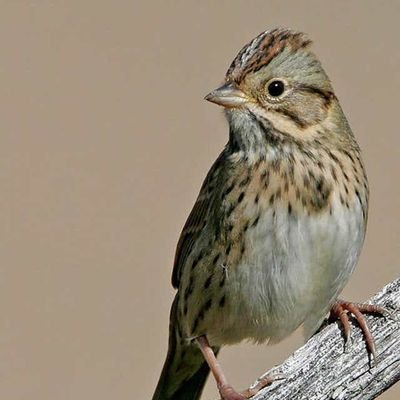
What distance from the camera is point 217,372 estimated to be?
21.4 ft

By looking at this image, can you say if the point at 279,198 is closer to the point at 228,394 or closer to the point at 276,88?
the point at 276,88

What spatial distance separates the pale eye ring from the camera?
6.20 metres

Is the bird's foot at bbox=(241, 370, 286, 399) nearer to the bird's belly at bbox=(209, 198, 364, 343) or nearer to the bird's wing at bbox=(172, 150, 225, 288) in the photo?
the bird's belly at bbox=(209, 198, 364, 343)

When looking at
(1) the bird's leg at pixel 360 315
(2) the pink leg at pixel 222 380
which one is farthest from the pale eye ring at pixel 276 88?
(2) the pink leg at pixel 222 380

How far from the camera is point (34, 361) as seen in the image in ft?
31.9

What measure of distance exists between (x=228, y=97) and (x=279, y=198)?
0.45 meters

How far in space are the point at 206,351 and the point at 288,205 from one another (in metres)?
0.86

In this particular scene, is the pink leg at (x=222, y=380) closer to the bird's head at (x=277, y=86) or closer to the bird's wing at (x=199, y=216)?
the bird's wing at (x=199, y=216)

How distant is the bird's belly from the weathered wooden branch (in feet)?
2.02

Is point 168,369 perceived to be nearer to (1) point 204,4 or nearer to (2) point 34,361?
(2) point 34,361

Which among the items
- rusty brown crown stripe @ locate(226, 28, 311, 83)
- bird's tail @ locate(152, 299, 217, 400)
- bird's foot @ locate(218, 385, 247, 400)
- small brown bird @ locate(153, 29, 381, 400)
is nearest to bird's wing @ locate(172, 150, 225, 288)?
small brown bird @ locate(153, 29, 381, 400)

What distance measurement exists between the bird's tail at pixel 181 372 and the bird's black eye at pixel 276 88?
1.25 meters

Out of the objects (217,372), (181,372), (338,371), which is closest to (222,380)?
(217,372)

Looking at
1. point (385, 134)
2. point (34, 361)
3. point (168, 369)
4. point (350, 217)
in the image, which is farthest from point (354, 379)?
point (385, 134)
